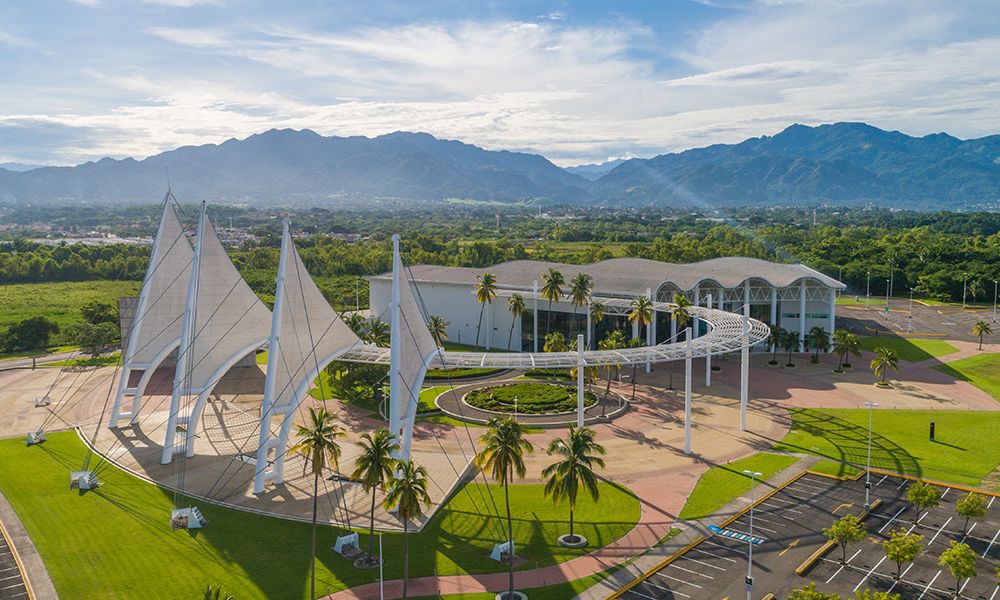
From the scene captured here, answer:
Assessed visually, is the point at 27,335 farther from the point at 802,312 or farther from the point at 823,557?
the point at 802,312

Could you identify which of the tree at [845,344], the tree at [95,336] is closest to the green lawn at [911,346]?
the tree at [845,344]

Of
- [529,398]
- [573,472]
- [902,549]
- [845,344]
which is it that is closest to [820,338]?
[845,344]

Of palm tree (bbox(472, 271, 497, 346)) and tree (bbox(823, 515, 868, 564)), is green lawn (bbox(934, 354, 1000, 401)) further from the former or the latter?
palm tree (bbox(472, 271, 497, 346))

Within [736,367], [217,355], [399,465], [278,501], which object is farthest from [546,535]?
[736,367]

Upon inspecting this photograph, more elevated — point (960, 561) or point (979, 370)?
point (960, 561)

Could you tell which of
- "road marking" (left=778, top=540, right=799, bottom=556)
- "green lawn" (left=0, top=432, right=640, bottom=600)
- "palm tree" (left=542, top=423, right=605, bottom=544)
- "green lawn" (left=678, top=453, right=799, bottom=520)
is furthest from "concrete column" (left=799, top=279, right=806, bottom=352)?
"palm tree" (left=542, top=423, right=605, bottom=544)

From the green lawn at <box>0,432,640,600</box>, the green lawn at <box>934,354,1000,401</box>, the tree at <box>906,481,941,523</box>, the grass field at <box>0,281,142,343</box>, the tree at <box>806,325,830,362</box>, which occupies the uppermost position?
the grass field at <box>0,281,142,343</box>
